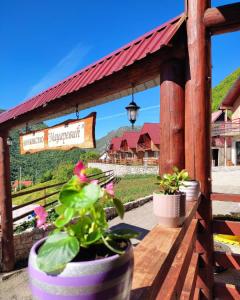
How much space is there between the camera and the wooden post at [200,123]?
254cm

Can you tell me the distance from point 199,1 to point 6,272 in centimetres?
650

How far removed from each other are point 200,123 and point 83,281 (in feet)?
7.34

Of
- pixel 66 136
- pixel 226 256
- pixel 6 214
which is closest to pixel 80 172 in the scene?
pixel 226 256

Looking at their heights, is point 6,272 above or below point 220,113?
below

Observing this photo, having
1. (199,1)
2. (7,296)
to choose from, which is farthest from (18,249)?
(199,1)

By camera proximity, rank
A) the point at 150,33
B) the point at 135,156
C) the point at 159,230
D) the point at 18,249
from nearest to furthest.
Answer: the point at 159,230 → the point at 150,33 → the point at 18,249 → the point at 135,156

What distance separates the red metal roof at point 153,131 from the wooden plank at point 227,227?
31051 mm

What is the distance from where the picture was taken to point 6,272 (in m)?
6.29

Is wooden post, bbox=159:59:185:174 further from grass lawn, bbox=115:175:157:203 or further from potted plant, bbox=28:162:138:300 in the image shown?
grass lawn, bbox=115:175:157:203

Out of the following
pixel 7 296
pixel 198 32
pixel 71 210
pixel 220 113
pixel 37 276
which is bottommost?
pixel 7 296

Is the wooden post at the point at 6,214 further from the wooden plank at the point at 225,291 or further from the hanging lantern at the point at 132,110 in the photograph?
the wooden plank at the point at 225,291

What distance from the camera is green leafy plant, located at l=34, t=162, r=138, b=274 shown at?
1.94 ft

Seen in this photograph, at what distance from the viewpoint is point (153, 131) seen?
35.5m

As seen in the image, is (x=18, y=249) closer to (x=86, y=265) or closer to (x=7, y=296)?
(x=7, y=296)
